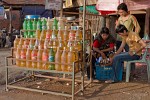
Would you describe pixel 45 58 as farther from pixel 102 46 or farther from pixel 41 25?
pixel 102 46

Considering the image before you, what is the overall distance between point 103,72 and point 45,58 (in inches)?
72.2

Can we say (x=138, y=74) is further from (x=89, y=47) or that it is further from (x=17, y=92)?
(x=17, y=92)

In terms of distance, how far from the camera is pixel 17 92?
5.78 metres

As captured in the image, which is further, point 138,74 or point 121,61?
point 138,74

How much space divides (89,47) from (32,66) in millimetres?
1406

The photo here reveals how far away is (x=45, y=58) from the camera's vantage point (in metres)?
5.36

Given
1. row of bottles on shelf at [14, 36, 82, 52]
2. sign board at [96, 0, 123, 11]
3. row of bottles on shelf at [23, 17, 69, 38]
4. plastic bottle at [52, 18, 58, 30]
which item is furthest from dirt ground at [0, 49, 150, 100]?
sign board at [96, 0, 123, 11]

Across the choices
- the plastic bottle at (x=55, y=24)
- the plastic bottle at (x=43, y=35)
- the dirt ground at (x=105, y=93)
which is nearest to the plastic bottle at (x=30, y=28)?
the plastic bottle at (x=43, y=35)

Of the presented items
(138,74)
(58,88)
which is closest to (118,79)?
(138,74)

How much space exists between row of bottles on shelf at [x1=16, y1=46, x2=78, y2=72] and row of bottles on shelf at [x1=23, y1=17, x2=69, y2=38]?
50 cm

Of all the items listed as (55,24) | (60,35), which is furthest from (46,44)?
(55,24)

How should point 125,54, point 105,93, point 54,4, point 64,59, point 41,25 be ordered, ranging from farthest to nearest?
point 54,4 < point 125,54 < point 41,25 < point 105,93 < point 64,59

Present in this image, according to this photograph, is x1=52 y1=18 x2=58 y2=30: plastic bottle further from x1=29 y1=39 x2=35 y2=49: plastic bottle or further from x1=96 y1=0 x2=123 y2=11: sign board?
x1=96 y1=0 x2=123 y2=11: sign board

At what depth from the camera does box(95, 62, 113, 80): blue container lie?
21.3ft
